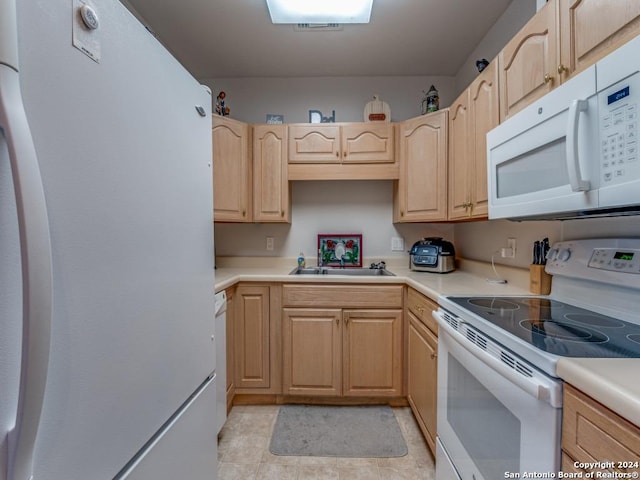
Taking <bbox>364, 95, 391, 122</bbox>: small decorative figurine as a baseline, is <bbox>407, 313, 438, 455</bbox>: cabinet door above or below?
below

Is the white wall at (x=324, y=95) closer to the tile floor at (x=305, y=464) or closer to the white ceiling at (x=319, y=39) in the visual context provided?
the white ceiling at (x=319, y=39)

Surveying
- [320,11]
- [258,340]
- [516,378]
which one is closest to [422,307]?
[516,378]

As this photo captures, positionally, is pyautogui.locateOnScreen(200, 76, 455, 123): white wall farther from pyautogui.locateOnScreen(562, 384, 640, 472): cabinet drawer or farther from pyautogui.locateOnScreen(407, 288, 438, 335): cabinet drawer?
pyautogui.locateOnScreen(562, 384, 640, 472): cabinet drawer

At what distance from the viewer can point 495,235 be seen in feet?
6.29

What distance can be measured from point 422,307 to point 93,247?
154 centimetres

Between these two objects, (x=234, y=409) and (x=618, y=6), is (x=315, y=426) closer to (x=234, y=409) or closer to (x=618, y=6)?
(x=234, y=409)

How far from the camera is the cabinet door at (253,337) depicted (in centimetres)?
202

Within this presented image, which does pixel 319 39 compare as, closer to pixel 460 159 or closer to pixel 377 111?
pixel 377 111

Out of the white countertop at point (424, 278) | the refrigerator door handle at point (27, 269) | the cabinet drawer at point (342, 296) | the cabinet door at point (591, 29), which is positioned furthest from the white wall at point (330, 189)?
the refrigerator door handle at point (27, 269)

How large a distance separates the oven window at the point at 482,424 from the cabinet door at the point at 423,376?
267 millimetres

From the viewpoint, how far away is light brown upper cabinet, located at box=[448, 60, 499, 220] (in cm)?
148

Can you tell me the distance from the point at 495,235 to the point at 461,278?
0.37 metres

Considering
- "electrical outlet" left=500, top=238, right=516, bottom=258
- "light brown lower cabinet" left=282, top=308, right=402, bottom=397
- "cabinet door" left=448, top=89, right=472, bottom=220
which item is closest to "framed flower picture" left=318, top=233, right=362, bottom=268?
"light brown lower cabinet" left=282, top=308, right=402, bottom=397

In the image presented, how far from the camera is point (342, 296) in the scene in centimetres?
200
